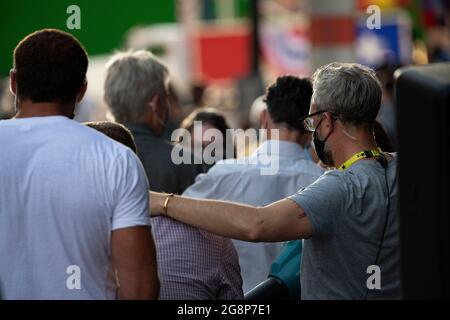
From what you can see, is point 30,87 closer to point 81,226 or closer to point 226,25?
point 81,226

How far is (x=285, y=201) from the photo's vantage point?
3.97 m

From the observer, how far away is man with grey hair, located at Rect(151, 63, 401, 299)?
3.93 meters

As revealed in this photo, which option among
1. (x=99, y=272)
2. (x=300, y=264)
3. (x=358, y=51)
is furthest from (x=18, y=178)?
(x=358, y=51)

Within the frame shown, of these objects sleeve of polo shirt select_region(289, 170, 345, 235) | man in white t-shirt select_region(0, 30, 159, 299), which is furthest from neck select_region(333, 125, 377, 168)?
man in white t-shirt select_region(0, 30, 159, 299)

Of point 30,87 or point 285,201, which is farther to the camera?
point 285,201

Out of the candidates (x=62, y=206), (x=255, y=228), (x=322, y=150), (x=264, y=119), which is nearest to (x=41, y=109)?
(x=62, y=206)

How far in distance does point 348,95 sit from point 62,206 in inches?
49.3

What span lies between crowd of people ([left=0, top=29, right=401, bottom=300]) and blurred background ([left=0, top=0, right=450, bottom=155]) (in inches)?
249

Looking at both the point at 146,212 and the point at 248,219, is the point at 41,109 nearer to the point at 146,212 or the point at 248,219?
the point at 146,212

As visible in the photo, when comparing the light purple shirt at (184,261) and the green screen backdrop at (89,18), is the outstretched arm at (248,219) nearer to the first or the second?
the light purple shirt at (184,261)

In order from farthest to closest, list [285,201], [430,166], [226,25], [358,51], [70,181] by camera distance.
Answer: [226,25], [358,51], [285,201], [70,181], [430,166]

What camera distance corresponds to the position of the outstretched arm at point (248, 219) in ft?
12.9

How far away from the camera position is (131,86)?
5.75 m

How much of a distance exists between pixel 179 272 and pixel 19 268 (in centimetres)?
72
